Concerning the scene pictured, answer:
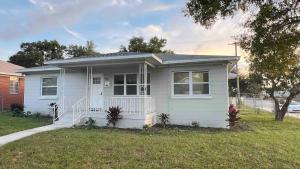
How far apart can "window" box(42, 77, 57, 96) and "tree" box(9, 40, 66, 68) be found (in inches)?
1323

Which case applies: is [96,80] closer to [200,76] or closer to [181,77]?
[181,77]

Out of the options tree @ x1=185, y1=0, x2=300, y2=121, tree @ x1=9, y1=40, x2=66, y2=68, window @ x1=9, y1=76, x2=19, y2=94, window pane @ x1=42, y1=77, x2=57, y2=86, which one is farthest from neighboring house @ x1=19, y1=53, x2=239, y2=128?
tree @ x1=9, y1=40, x2=66, y2=68

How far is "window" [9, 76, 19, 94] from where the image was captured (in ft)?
85.3

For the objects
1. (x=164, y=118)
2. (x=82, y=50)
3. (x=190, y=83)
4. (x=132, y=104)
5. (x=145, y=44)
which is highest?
(x=82, y=50)

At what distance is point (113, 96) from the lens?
1526 cm

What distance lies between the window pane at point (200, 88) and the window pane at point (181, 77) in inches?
21.9

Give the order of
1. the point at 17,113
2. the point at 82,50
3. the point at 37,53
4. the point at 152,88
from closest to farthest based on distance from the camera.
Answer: the point at 152,88 < the point at 17,113 < the point at 82,50 < the point at 37,53

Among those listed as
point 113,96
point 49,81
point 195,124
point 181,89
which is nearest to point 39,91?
point 49,81

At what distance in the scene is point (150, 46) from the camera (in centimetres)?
4319

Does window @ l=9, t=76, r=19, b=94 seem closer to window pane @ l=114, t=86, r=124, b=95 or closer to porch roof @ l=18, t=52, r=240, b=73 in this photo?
porch roof @ l=18, t=52, r=240, b=73

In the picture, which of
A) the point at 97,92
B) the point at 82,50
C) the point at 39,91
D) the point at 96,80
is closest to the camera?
the point at 97,92

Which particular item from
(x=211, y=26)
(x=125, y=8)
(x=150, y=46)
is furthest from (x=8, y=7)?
(x=150, y=46)

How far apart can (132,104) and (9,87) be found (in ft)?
54.7

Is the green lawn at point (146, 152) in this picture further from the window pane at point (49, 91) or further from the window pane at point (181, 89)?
the window pane at point (49, 91)
